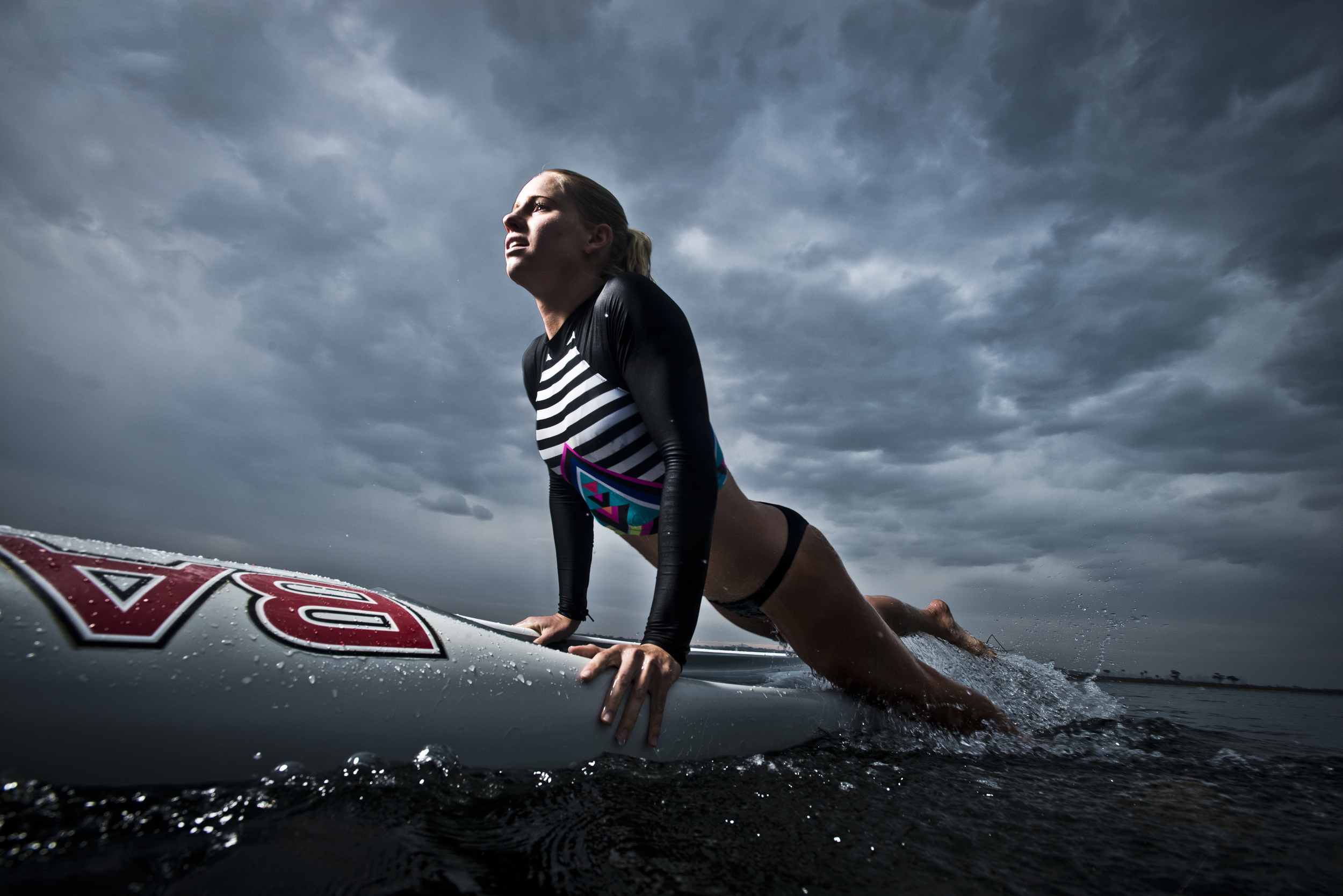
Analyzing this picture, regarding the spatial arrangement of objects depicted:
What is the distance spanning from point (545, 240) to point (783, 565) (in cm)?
161

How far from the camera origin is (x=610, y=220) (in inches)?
92.8

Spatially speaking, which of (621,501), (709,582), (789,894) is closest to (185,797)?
(789,894)

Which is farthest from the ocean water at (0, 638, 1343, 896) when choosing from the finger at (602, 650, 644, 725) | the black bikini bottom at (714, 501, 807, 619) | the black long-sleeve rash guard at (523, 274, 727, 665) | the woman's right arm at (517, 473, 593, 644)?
the woman's right arm at (517, 473, 593, 644)

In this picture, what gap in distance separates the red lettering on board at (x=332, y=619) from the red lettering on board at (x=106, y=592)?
0.13 metres

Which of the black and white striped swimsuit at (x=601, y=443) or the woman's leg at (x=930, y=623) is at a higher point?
the black and white striped swimsuit at (x=601, y=443)

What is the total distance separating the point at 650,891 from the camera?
0.82 meters

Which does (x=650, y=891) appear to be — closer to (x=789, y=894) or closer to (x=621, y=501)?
(x=789, y=894)

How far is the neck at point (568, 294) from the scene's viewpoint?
2.24 metres

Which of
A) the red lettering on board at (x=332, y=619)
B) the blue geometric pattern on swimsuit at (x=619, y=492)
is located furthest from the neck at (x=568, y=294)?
the red lettering on board at (x=332, y=619)

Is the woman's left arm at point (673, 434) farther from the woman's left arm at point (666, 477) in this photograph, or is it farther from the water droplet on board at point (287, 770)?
the water droplet on board at point (287, 770)

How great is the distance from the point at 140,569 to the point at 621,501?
137cm

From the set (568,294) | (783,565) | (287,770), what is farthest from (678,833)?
(568,294)

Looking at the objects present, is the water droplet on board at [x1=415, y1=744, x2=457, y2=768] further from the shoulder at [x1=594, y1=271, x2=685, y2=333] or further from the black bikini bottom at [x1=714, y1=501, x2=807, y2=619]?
the black bikini bottom at [x1=714, y1=501, x2=807, y2=619]

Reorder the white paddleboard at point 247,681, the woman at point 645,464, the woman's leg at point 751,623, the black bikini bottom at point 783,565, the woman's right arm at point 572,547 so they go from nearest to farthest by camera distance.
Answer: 1. the white paddleboard at point 247,681
2. the woman at point 645,464
3. the black bikini bottom at point 783,565
4. the woman's right arm at point 572,547
5. the woman's leg at point 751,623
